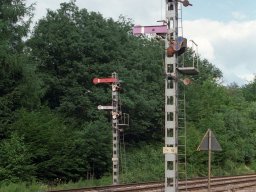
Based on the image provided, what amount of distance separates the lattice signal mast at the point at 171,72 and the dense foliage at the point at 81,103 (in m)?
12.2

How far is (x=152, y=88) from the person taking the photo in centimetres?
4384

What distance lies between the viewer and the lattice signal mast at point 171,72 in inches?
600

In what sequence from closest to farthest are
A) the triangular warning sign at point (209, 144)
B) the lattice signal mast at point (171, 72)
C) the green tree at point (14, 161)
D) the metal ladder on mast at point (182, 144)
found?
the triangular warning sign at point (209, 144)
the lattice signal mast at point (171, 72)
the metal ladder on mast at point (182, 144)
the green tree at point (14, 161)

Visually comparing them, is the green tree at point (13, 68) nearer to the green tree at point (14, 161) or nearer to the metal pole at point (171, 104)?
the green tree at point (14, 161)

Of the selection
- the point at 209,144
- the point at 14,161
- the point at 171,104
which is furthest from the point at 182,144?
the point at 209,144

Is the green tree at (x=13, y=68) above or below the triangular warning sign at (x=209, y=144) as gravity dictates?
above

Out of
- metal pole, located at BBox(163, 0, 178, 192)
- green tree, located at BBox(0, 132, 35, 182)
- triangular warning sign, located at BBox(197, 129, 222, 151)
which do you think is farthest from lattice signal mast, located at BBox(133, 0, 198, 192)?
green tree, located at BBox(0, 132, 35, 182)

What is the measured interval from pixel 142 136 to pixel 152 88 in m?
4.30

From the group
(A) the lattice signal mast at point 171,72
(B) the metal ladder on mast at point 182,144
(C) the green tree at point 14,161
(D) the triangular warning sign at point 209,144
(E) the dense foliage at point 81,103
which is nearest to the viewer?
(D) the triangular warning sign at point 209,144

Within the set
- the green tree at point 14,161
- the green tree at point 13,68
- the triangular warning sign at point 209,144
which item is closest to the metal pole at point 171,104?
the triangular warning sign at point 209,144

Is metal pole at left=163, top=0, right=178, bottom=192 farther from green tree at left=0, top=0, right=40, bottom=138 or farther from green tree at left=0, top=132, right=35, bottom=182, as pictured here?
green tree at left=0, top=0, right=40, bottom=138

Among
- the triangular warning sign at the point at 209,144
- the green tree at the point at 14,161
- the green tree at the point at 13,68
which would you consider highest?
the green tree at the point at 13,68

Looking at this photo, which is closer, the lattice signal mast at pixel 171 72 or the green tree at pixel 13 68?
the lattice signal mast at pixel 171 72

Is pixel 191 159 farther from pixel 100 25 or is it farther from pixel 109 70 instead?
pixel 100 25
